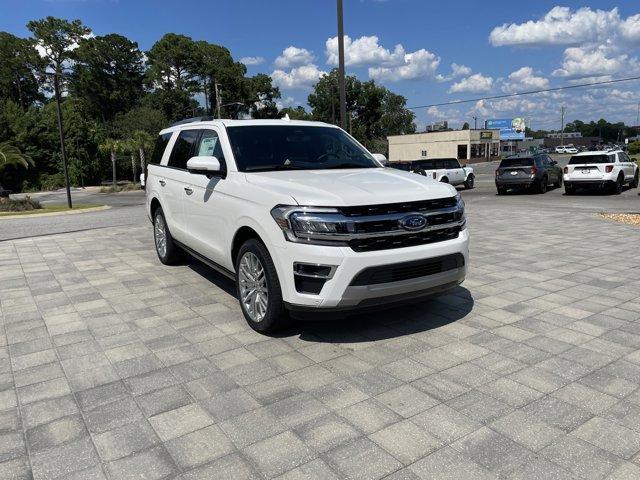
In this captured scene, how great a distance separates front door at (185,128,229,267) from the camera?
506cm

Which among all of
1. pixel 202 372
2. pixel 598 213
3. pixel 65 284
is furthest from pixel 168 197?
pixel 598 213

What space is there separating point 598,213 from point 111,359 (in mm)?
13060

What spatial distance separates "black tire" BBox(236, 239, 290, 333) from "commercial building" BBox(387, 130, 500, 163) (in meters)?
65.3

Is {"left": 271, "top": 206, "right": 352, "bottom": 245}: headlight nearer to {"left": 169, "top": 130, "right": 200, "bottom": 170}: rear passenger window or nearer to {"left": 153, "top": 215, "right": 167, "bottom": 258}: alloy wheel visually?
{"left": 169, "top": 130, "right": 200, "bottom": 170}: rear passenger window

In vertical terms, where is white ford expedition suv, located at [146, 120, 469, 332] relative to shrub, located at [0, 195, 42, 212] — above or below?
above

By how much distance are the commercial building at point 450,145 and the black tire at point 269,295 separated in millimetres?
65279

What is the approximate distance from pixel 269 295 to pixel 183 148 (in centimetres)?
308

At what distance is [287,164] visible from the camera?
16.7ft

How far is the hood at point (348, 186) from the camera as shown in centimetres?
393

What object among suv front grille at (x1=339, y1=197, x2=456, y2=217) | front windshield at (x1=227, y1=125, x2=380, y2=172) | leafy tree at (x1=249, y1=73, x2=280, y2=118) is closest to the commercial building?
leafy tree at (x1=249, y1=73, x2=280, y2=118)

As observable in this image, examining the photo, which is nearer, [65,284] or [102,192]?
[65,284]

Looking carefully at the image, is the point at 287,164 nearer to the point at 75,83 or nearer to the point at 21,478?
the point at 21,478

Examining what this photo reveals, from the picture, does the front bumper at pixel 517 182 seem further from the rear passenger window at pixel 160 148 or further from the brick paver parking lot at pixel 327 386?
the rear passenger window at pixel 160 148

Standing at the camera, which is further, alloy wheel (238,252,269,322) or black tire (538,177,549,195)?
black tire (538,177,549,195)
